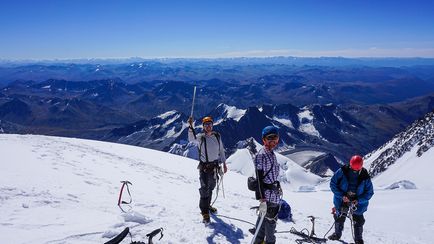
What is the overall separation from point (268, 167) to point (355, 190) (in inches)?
145

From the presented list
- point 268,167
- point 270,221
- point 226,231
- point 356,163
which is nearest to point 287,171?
point 226,231

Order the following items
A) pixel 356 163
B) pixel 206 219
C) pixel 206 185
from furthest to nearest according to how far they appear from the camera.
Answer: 1. pixel 206 185
2. pixel 206 219
3. pixel 356 163

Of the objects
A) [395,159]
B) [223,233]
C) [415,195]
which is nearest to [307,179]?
[395,159]

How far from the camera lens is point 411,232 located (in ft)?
48.5

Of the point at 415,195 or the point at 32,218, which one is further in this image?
the point at 415,195

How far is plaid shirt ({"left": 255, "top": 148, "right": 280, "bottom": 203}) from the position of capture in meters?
8.16

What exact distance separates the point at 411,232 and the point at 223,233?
9.58 metres

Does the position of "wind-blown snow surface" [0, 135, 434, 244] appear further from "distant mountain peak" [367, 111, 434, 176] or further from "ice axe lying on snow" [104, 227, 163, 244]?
"distant mountain peak" [367, 111, 434, 176]

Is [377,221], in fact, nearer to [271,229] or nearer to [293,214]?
[293,214]

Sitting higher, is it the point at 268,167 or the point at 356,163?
the point at 268,167

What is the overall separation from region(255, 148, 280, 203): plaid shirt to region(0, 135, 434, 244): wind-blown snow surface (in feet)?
7.65

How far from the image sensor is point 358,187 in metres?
10.1

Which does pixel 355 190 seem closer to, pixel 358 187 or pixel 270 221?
pixel 358 187

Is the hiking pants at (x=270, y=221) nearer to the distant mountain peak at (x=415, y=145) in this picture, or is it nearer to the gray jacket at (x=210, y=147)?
the gray jacket at (x=210, y=147)
